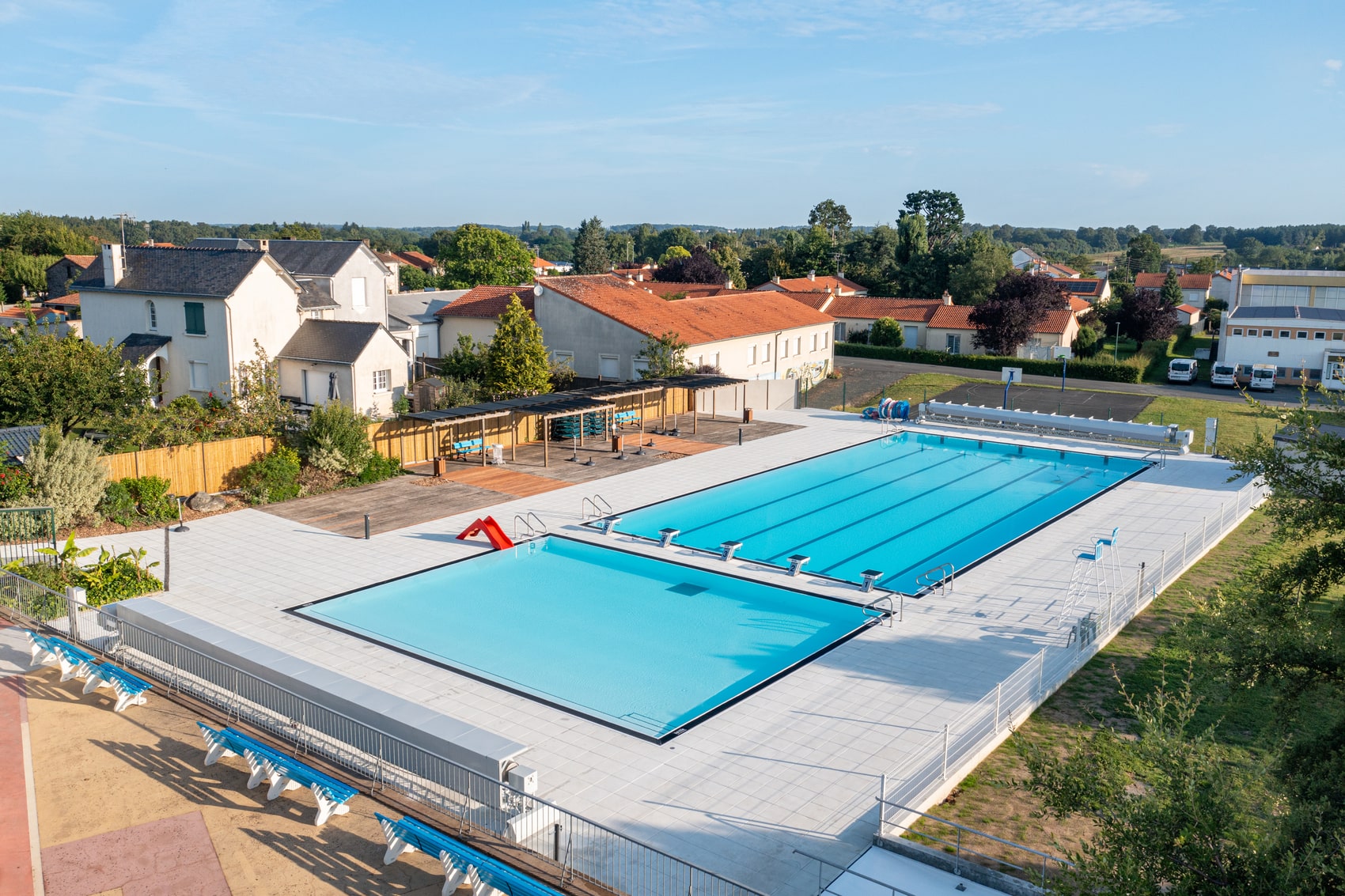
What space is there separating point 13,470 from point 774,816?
20.0 metres

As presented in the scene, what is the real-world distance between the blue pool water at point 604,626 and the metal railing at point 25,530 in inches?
280

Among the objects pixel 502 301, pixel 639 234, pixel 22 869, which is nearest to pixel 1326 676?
pixel 22 869

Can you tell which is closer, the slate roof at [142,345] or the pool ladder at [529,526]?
the pool ladder at [529,526]

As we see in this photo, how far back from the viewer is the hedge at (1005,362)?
4981 centimetres

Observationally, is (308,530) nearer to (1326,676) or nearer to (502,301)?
(1326,676)

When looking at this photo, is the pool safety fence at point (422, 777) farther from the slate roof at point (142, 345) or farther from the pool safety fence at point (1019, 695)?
the slate roof at point (142, 345)

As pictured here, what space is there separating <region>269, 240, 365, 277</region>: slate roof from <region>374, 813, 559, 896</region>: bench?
1319 inches

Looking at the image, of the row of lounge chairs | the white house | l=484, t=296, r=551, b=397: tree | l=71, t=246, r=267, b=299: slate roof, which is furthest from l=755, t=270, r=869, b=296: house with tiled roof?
the row of lounge chairs

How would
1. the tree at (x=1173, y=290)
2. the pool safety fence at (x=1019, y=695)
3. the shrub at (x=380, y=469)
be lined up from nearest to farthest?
the pool safety fence at (x=1019, y=695) < the shrub at (x=380, y=469) < the tree at (x=1173, y=290)

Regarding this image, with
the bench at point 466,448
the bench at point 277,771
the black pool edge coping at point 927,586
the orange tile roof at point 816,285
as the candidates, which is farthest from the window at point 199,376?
the orange tile roof at point 816,285

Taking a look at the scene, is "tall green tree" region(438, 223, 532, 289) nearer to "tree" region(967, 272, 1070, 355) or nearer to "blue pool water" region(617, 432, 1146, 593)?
"tree" region(967, 272, 1070, 355)

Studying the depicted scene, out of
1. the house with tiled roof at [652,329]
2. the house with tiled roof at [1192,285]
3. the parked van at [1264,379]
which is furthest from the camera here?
the house with tiled roof at [1192,285]

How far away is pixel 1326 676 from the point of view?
31.4 ft

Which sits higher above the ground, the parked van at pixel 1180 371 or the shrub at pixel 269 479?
the parked van at pixel 1180 371
